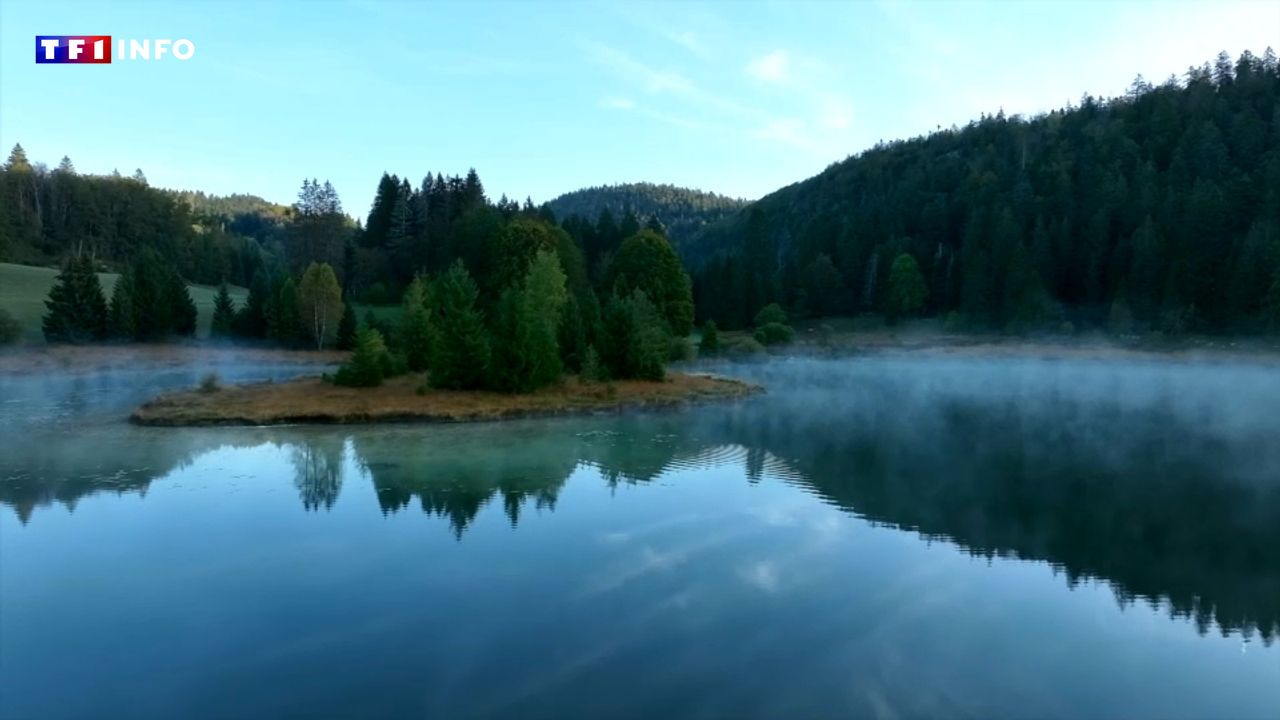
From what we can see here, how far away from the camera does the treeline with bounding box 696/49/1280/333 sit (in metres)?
66.2

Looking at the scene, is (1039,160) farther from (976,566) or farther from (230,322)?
(976,566)

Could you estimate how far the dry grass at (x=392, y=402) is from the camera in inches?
1200

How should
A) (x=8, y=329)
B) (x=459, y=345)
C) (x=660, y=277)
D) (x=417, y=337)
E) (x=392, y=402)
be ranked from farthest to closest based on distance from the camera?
(x=660, y=277) < (x=8, y=329) < (x=417, y=337) < (x=459, y=345) < (x=392, y=402)

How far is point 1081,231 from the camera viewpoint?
81.5 meters

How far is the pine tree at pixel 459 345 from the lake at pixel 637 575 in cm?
776

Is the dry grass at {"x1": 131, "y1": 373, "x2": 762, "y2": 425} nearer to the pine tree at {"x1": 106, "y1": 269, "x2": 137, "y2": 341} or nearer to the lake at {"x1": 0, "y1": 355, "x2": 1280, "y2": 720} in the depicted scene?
the lake at {"x1": 0, "y1": 355, "x2": 1280, "y2": 720}

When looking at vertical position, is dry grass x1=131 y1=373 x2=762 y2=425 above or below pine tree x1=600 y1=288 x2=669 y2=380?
below

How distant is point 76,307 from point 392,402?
34393mm

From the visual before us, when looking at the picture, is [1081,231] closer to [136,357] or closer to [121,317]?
Answer: [136,357]

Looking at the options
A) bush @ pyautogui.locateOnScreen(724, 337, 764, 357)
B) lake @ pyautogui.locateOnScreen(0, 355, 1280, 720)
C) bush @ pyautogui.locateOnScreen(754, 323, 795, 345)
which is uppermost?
bush @ pyautogui.locateOnScreen(754, 323, 795, 345)

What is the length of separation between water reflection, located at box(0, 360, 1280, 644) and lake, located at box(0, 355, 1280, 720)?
0.13m

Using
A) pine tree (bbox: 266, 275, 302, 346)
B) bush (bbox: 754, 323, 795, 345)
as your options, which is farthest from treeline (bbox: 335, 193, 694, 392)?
bush (bbox: 754, 323, 795, 345)

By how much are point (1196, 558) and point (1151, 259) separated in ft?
208

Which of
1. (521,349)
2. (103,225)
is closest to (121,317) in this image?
(521,349)
